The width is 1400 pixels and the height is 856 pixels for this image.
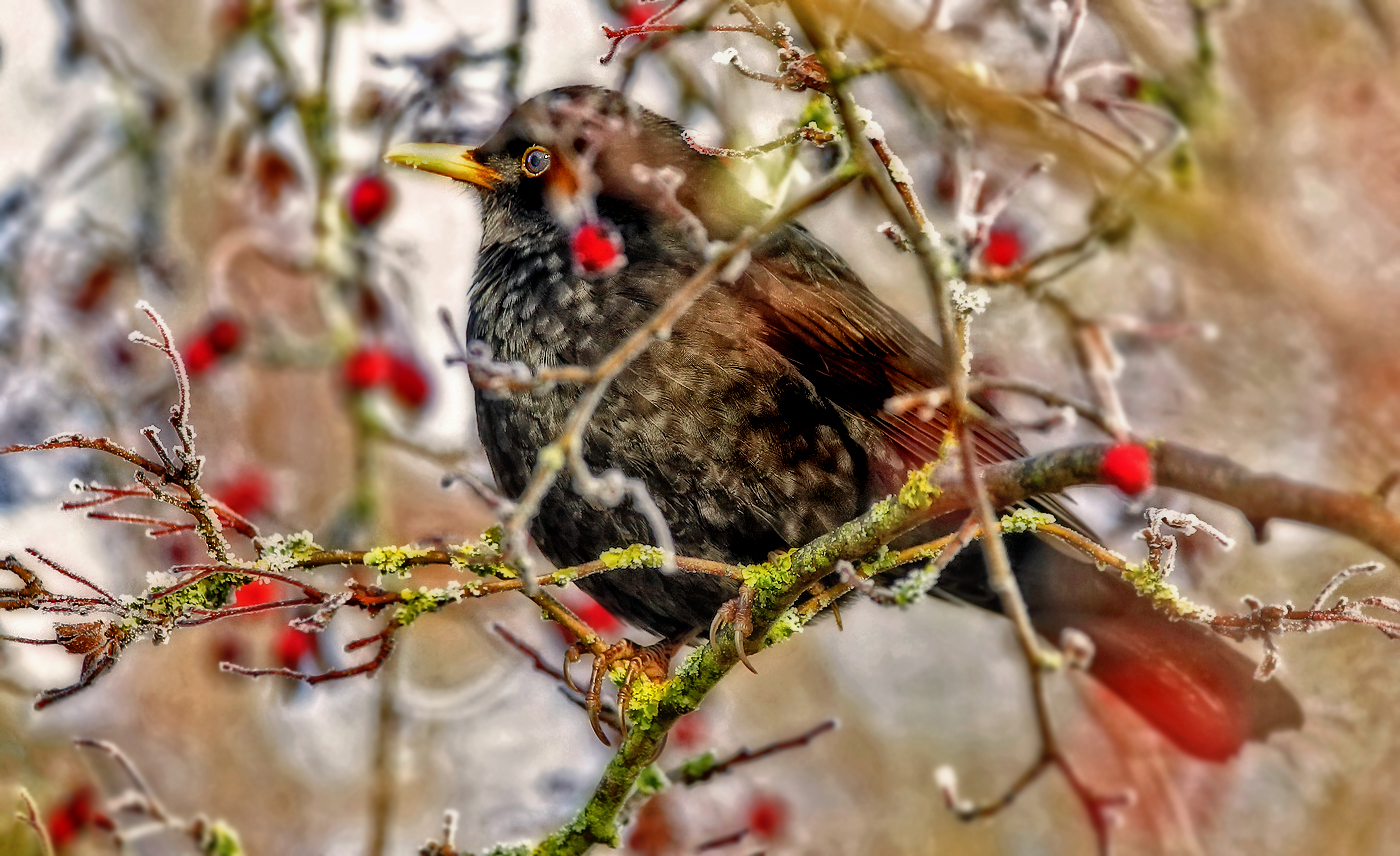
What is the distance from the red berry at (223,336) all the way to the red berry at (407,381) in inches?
22.9

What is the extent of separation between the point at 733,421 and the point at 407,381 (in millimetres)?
1910

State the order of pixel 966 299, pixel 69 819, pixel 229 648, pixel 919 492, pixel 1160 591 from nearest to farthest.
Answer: pixel 966 299
pixel 919 492
pixel 1160 591
pixel 69 819
pixel 229 648

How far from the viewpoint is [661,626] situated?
3953 millimetres

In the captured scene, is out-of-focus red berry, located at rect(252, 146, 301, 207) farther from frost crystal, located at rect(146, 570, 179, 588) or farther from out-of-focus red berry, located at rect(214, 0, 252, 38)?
frost crystal, located at rect(146, 570, 179, 588)

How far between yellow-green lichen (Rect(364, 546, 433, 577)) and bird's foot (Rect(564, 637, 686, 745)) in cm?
83

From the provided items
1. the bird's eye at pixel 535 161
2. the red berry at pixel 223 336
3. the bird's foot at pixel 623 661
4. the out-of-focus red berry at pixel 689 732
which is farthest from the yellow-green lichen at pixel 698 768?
the red berry at pixel 223 336

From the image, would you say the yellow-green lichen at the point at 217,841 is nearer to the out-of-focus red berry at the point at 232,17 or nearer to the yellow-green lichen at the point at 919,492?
the yellow-green lichen at the point at 919,492

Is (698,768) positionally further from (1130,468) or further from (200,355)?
(200,355)

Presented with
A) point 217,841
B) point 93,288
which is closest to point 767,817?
point 217,841

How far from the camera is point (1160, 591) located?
7.52 feet

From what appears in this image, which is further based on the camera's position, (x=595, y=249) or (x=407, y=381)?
(x=407, y=381)

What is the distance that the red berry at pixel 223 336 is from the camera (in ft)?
15.7

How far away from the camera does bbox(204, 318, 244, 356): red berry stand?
4.77m

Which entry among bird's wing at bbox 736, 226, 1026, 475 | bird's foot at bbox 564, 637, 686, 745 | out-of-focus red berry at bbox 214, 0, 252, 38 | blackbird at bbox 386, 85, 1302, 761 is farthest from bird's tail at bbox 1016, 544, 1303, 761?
out-of-focus red berry at bbox 214, 0, 252, 38
